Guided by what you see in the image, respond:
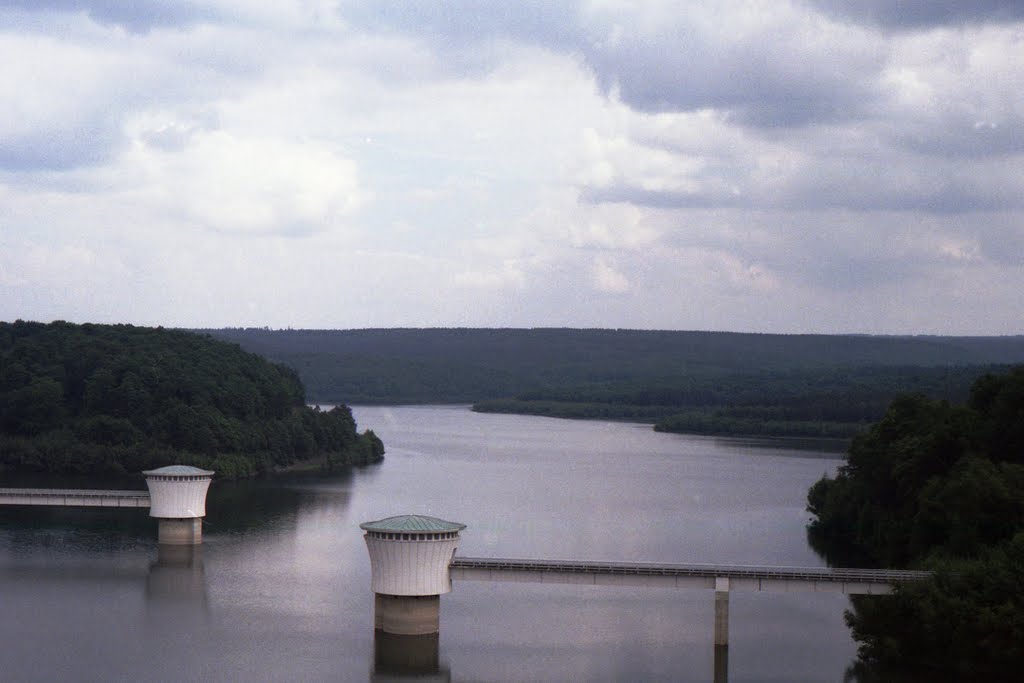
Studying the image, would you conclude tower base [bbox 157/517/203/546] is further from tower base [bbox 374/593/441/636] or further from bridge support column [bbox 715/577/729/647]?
bridge support column [bbox 715/577/729/647]

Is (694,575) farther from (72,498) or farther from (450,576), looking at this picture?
(72,498)

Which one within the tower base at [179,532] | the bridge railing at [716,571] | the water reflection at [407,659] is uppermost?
the bridge railing at [716,571]

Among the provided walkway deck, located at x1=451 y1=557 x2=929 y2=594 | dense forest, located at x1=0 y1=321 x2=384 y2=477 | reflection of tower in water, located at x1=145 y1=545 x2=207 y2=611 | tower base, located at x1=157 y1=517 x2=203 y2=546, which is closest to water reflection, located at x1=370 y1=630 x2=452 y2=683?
walkway deck, located at x1=451 y1=557 x2=929 y2=594

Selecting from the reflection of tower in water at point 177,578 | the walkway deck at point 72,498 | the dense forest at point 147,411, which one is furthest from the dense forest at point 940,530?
the dense forest at point 147,411

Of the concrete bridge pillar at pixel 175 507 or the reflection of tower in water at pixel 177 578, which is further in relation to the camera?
the concrete bridge pillar at pixel 175 507

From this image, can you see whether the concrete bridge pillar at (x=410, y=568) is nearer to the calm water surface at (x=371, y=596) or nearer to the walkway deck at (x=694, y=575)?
the calm water surface at (x=371, y=596)

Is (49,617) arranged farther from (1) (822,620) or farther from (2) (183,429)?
(2) (183,429)

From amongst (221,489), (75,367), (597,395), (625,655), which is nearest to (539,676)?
(625,655)
